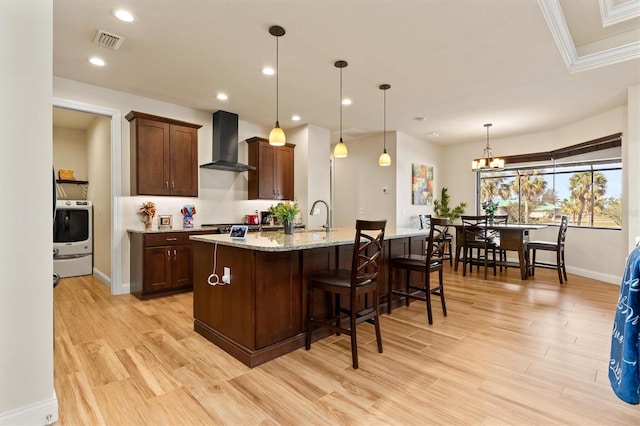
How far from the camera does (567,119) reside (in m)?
5.68

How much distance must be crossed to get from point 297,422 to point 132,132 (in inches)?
167

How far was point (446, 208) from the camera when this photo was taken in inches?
309

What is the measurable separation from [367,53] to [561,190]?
17.8ft

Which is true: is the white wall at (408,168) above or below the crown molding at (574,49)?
below

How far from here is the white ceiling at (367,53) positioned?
8.59ft

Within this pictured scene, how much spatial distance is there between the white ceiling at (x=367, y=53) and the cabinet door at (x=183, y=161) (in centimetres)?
50

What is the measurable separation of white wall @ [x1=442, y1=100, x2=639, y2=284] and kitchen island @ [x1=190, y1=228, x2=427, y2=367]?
4615mm

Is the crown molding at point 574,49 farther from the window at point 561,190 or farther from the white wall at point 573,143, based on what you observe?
the window at point 561,190

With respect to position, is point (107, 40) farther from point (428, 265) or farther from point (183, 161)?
point (428, 265)

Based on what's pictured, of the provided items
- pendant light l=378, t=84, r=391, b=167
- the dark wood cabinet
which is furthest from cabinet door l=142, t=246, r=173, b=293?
pendant light l=378, t=84, r=391, b=167

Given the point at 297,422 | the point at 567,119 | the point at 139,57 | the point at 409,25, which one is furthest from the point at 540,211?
the point at 139,57

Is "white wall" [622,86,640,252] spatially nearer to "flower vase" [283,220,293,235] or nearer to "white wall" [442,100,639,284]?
"white wall" [442,100,639,284]
